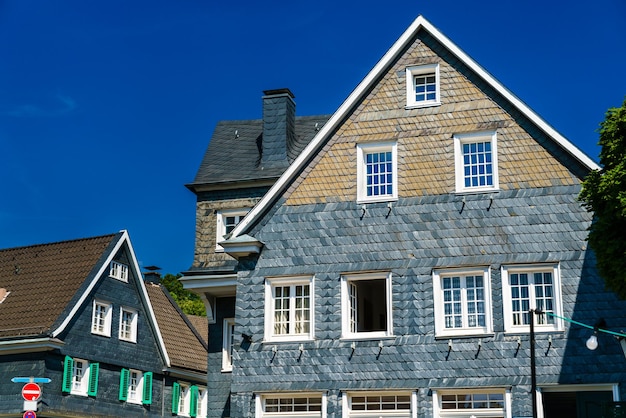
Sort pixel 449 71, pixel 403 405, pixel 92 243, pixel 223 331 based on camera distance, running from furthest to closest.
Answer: pixel 92 243 → pixel 223 331 → pixel 449 71 → pixel 403 405

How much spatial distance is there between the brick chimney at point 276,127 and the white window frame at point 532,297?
34.1ft

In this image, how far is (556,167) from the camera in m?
24.8

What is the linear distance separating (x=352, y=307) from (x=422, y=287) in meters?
2.14

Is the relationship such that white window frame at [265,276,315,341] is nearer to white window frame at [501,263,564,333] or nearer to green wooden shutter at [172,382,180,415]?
white window frame at [501,263,564,333]

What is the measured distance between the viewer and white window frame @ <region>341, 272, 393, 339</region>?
985 inches

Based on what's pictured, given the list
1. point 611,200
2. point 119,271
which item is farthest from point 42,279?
point 611,200

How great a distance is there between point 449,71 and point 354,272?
6.31 m

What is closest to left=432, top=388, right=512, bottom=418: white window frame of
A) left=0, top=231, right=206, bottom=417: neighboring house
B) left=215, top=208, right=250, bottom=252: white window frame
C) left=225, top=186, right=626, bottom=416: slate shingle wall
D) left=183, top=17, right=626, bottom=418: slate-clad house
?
left=183, top=17, right=626, bottom=418: slate-clad house

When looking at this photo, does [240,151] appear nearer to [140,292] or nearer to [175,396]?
[140,292]

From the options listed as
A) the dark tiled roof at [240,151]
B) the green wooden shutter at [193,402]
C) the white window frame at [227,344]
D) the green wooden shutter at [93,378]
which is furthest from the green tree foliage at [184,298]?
the white window frame at [227,344]

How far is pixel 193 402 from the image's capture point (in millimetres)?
44031

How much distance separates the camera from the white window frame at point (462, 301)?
955 inches

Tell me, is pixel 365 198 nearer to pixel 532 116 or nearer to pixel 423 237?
pixel 423 237

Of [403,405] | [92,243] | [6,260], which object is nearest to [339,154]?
[403,405]
